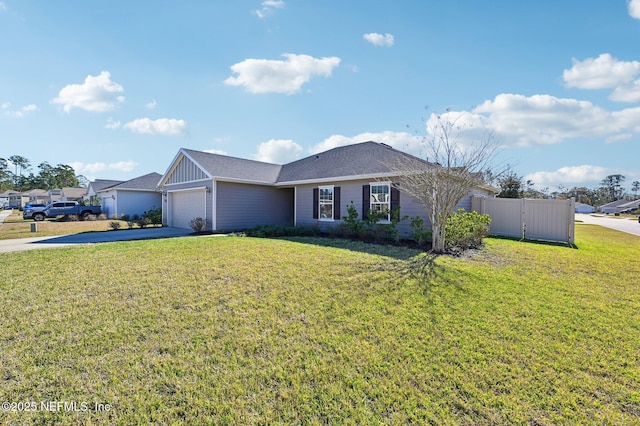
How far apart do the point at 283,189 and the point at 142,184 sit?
15.7m

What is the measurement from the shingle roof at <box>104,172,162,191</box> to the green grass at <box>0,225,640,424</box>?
792 inches

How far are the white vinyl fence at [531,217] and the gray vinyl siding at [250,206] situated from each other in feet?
32.8

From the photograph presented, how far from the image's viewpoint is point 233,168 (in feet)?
51.2

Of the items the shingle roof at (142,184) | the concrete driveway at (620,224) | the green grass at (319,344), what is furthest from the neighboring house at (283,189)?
the concrete driveway at (620,224)

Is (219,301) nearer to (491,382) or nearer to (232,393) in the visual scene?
(232,393)

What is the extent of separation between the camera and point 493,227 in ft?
43.9

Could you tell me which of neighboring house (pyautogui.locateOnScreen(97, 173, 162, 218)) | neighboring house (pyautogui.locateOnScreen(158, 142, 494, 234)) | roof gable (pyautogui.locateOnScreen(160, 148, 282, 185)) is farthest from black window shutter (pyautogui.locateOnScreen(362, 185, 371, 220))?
neighboring house (pyautogui.locateOnScreen(97, 173, 162, 218))

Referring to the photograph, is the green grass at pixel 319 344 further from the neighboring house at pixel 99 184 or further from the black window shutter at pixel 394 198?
the neighboring house at pixel 99 184

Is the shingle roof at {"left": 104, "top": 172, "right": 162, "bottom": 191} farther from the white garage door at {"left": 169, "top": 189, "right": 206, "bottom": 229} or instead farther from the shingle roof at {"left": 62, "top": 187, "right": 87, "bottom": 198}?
the shingle roof at {"left": 62, "top": 187, "right": 87, "bottom": 198}

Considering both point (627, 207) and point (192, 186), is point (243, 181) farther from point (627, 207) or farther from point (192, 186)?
point (627, 207)

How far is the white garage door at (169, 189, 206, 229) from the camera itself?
15.0m

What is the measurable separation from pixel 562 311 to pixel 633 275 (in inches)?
153

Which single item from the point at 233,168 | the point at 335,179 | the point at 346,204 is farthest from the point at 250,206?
the point at 346,204

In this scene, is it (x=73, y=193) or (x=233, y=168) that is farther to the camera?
(x=73, y=193)
